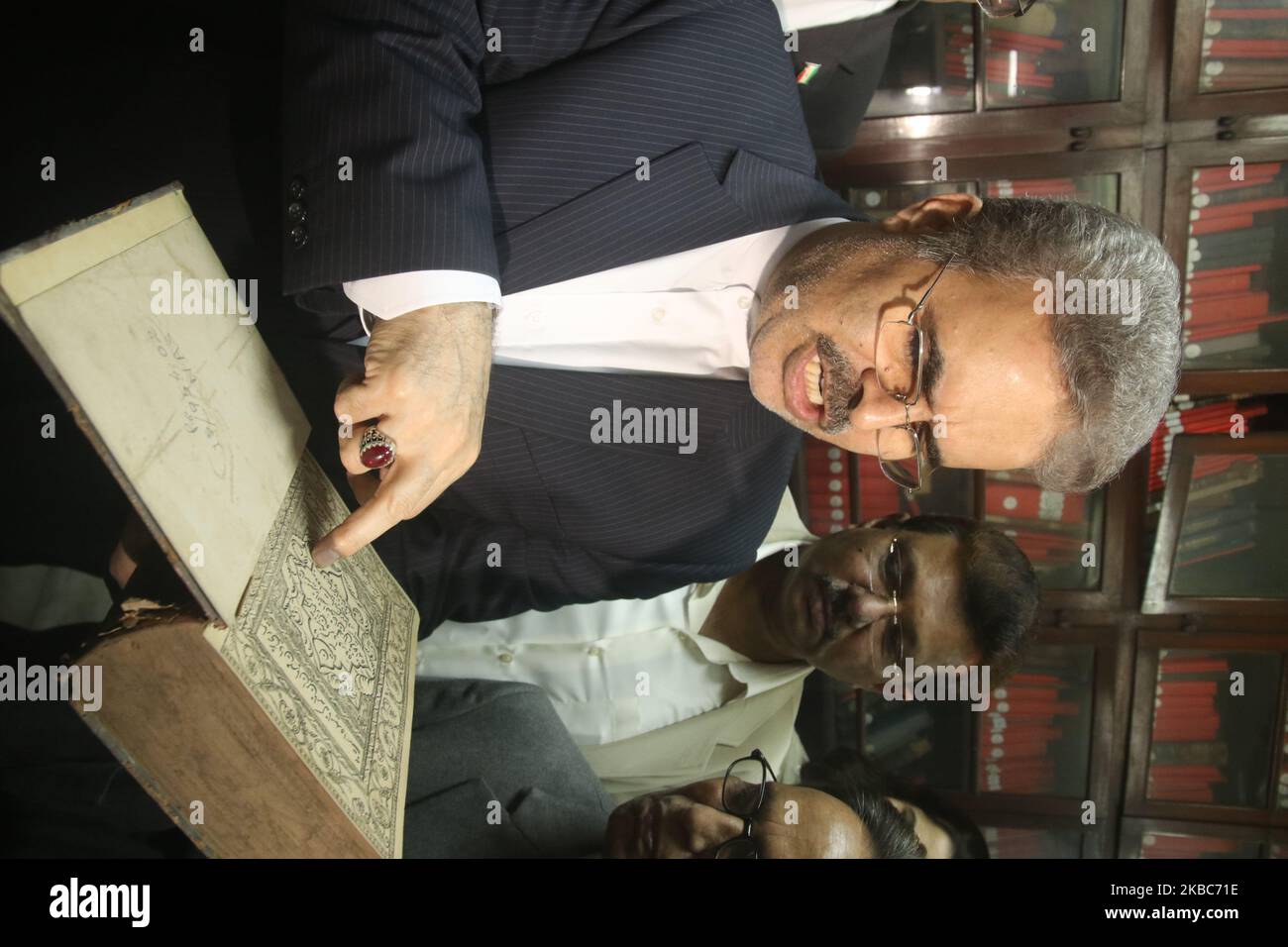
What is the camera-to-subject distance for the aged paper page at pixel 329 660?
32.5 inches

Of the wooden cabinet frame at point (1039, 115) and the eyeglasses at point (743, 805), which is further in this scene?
the wooden cabinet frame at point (1039, 115)

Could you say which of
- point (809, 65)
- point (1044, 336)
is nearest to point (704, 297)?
point (1044, 336)

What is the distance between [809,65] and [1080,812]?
221cm

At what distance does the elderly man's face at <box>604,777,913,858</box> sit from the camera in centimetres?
146

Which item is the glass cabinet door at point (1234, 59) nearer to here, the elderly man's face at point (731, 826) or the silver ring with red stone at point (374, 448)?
the elderly man's face at point (731, 826)

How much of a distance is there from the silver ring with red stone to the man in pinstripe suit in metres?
0.01

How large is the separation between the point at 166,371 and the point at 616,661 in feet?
4.49

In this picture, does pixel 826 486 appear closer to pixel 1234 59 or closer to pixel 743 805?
pixel 743 805

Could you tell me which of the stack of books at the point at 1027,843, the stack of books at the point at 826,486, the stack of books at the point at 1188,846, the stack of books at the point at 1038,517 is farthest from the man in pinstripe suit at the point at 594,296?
the stack of books at the point at 1188,846

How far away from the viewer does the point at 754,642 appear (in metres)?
2.11

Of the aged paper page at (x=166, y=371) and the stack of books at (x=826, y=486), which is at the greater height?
the aged paper page at (x=166, y=371)

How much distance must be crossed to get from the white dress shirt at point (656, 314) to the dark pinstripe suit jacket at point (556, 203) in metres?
0.05

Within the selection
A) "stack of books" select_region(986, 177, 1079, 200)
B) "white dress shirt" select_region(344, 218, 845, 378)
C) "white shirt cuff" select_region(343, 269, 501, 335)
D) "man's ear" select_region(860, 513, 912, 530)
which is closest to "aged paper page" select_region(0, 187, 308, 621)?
"white shirt cuff" select_region(343, 269, 501, 335)

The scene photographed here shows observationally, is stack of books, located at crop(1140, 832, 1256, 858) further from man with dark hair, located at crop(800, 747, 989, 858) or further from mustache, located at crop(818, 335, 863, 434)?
mustache, located at crop(818, 335, 863, 434)
